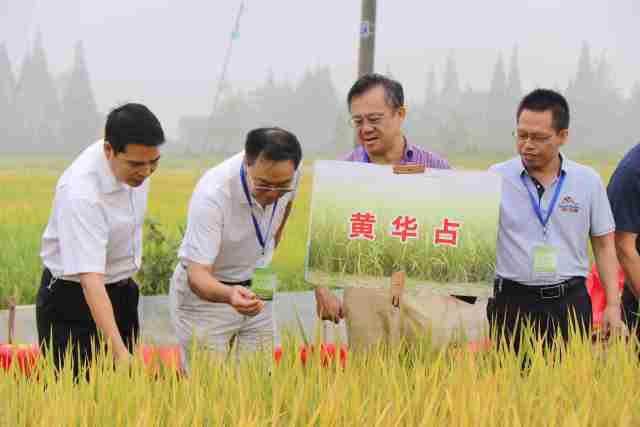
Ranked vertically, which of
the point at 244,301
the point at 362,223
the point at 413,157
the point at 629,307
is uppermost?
the point at 413,157

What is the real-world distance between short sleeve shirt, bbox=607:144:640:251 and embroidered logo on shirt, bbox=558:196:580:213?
179mm

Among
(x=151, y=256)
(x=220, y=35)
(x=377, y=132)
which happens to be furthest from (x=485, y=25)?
(x=377, y=132)

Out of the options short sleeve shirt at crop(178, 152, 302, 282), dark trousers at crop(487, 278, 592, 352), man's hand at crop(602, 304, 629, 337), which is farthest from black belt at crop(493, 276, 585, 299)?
short sleeve shirt at crop(178, 152, 302, 282)

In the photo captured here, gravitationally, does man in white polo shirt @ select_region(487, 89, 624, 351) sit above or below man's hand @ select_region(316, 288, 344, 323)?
above

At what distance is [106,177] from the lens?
8.40 ft

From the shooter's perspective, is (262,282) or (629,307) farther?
(629,307)

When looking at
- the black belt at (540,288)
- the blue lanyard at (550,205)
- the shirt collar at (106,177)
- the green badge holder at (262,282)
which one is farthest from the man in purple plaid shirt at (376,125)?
the shirt collar at (106,177)

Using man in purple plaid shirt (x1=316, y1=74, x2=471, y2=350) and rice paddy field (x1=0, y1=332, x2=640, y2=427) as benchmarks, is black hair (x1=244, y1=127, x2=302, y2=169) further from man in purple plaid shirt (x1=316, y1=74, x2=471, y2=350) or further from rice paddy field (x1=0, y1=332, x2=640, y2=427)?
rice paddy field (x1=0, y1=332, x2=640, y2=427)

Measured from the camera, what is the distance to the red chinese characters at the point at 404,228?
2.45 meters

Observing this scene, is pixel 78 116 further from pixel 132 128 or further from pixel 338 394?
pixel 338 394

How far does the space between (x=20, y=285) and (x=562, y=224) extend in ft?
10.4

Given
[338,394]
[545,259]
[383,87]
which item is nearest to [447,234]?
[545,259]

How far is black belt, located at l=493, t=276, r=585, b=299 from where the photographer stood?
287 centimetres

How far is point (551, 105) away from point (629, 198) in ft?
1.34
